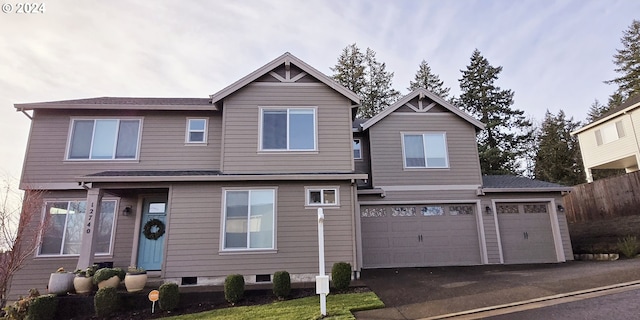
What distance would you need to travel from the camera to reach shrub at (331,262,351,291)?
798cm

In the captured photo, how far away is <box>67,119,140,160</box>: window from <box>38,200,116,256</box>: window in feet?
5.36

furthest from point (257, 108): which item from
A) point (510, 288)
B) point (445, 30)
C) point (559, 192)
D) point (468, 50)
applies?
point (468, 50)

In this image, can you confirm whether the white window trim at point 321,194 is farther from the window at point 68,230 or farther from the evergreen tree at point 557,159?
the evergreen tree at point 557,159

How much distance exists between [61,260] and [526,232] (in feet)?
51.8

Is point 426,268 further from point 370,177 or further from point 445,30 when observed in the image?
point 445,30

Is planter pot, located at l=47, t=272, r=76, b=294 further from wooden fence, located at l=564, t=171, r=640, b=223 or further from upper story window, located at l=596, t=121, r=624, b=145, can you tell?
upper story window, located at l=596, t=121, r=624, b=145

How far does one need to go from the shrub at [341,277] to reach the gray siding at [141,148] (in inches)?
214

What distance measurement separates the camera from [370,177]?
1284 centimetres

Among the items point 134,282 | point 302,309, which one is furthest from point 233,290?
point 134,282

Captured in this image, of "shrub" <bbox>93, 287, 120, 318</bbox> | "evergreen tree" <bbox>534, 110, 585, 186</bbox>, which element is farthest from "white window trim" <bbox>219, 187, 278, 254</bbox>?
"evergreen tree" <bbox>534, 110, 585, 186</bbox>

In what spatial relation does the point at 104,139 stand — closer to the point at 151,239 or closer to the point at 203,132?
the point at 203,132

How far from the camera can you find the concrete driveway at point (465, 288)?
618cm

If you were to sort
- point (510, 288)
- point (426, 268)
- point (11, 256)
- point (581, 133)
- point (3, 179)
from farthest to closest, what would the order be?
point (581, 133) < point (426, 268) < point (3, 179) < point (11, 256) < point (510, 288)

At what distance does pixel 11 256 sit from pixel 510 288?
1298 centimetres
